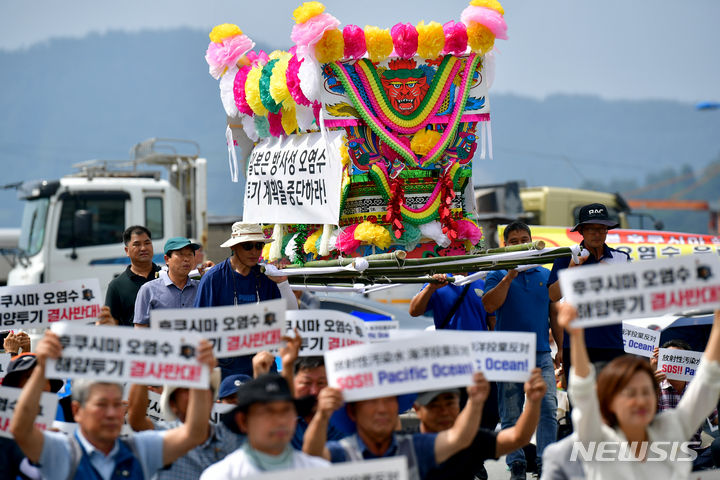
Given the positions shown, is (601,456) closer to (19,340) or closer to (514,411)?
(514,411)

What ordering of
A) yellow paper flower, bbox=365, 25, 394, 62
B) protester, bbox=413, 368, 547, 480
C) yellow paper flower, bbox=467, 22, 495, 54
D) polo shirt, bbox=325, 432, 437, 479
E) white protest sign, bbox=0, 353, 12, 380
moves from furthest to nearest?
yellow paper flower, bbox=467, 22, 495, 54
yellow paper flower, bbox=365, 25, 394, 62
white protest sign, bbox=0, 353, 12, 380
protester, bbox=413, 368, 547, 480
polo shirt, bbox=325, 432, 437, 479

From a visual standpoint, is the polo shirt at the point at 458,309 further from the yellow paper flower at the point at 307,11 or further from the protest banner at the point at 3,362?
the protest banner at the point at 3,362

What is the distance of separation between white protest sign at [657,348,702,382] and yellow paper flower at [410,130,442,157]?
2107mm

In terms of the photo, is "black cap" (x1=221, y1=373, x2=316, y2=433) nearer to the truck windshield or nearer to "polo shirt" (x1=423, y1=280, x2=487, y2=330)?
"polo shirt" (x1=423, y1=280, x2=487, y2=330)

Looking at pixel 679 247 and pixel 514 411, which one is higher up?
pixel 679 247

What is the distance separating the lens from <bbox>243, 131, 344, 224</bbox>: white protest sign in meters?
7.93

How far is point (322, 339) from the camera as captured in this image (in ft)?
20.5

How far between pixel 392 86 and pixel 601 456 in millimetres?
3978

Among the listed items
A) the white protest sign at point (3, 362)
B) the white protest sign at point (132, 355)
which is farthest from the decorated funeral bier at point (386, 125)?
the white protest sign at point (132, 355)

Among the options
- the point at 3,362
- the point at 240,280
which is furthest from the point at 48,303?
the point at 240,280

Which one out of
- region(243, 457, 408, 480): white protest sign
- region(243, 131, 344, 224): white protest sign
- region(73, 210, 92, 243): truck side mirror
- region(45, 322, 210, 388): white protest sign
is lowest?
region(243, 457, 408, 480): white protest sign

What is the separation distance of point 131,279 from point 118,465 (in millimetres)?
3530

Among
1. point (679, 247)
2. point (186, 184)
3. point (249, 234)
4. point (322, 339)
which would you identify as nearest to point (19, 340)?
point (249, 234)

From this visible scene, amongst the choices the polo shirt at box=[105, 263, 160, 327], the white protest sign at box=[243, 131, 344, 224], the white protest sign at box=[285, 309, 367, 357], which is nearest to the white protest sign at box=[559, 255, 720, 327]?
the white protest sign at box=[285, 309, 367, 357]
